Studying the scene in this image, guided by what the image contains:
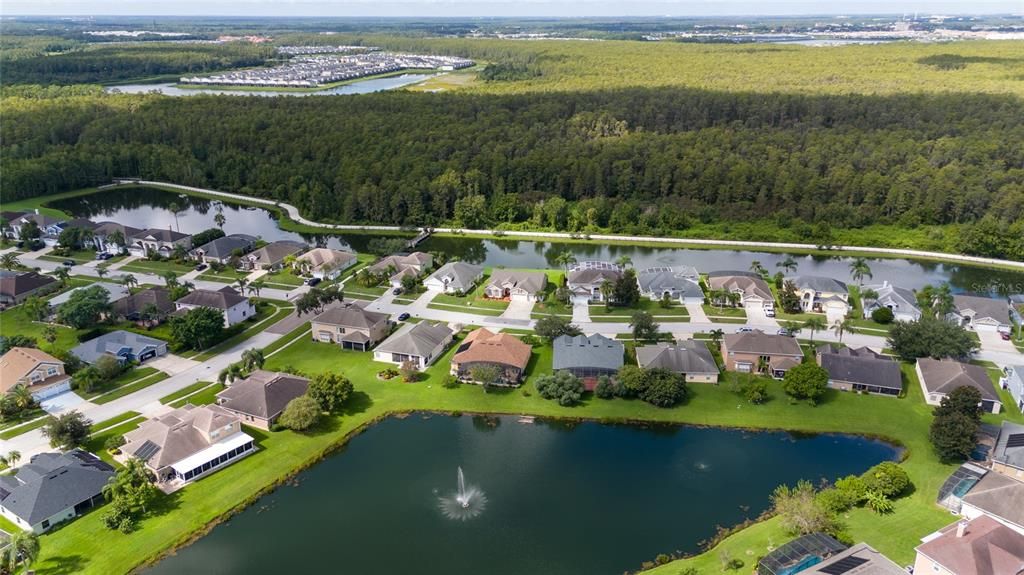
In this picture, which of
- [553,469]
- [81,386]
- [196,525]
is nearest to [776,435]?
Result: [553,469]

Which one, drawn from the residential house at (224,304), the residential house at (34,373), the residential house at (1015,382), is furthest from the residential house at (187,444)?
the residential house at (1015,382)

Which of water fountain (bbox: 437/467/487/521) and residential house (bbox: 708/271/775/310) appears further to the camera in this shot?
residential house (bbox: 708/271/775/310)

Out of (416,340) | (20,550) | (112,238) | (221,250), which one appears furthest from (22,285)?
(20,550)

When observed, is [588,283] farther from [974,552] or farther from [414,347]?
[974,552]

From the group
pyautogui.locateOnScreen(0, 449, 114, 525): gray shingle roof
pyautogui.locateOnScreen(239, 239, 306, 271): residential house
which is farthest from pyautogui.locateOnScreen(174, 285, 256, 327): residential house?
pyautogui.locateOnScreen(0, 449, 114, 525): gray shingle roof

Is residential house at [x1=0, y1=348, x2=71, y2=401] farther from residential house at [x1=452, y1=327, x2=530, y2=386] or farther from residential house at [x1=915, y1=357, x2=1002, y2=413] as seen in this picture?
residential house at [x1=915, y1=357, x2=1002, y2=413]

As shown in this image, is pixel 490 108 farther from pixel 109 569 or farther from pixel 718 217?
pixel 109 569
